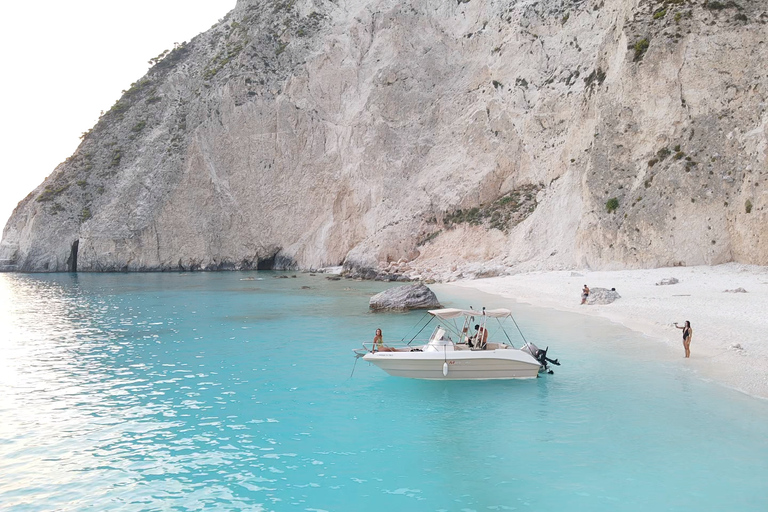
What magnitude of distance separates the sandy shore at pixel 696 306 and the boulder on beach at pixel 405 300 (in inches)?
237

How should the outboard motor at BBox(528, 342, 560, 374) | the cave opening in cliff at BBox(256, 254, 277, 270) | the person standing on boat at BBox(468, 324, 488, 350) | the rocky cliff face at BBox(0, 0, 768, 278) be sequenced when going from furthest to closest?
the cave opening in cliff at BBox(256, 254, 277, 270) < the rocky cliff face at BBox(0, 0, 768, 278) < the person standing on boat at BBox(468, 324, 488, 350) < the outboard motor at BBox(528, 342, 560, 374)

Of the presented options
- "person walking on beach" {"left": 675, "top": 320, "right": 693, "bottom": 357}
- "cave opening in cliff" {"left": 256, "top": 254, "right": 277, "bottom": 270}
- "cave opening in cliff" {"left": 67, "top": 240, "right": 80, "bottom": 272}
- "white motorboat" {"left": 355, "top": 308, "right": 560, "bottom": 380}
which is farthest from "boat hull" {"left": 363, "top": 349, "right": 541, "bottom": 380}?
"cave opening in cliff" {"left": 67, "top": 240, "right": 80, "bottom": 272}

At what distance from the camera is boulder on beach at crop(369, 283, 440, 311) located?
105 feet

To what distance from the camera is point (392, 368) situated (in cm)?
1639

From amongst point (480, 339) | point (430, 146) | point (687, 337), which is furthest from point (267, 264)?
point (687, 337)

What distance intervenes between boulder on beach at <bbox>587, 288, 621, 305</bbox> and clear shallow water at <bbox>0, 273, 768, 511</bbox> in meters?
7.01

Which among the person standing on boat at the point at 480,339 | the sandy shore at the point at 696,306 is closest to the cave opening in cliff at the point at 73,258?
the sandy shore at the point at 696,306

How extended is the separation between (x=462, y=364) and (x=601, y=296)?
15770 millimetres

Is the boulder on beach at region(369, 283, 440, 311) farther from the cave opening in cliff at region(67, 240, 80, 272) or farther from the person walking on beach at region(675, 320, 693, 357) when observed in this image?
the cave opening in cliff at region(67, 240, 80, 272)

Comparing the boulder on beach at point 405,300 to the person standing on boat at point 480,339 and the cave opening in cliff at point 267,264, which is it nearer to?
the person standing on boat at point 480,339

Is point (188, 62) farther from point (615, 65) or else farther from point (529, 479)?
point (529, 479)

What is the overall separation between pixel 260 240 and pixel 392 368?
69.3m

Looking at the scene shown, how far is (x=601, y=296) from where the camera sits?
94.8ft

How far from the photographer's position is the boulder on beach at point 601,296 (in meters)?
28.5
